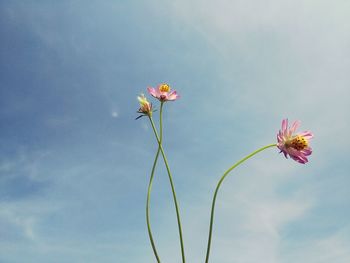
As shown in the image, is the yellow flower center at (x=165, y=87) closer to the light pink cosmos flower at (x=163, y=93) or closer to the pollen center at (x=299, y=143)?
the light pink cosmos flower at (x=163, y=93)

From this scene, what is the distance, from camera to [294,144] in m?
3.52

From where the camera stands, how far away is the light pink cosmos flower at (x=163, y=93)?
14.1 feet

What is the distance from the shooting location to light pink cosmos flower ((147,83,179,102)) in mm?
4285

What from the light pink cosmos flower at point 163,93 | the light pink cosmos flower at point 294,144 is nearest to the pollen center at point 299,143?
the light pink cosmos flower at point 294,144

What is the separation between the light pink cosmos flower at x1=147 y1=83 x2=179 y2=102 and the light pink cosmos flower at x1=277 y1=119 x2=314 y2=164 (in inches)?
46.1

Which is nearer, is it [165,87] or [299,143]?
[299,143]

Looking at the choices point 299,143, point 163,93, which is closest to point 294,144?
point 299,143

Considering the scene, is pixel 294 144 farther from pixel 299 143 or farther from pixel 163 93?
pixel 163 93

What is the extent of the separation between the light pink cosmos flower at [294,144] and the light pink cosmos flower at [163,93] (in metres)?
1.17

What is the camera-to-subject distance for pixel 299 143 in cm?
351

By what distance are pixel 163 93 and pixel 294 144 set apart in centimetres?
138

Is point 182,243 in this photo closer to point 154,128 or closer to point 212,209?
point 212,209

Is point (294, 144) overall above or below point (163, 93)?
below

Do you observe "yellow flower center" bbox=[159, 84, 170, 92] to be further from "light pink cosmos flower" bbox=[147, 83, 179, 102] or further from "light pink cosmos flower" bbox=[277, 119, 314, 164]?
"light pink cosmos flower" bbox=[277, 119, 314, 164]
